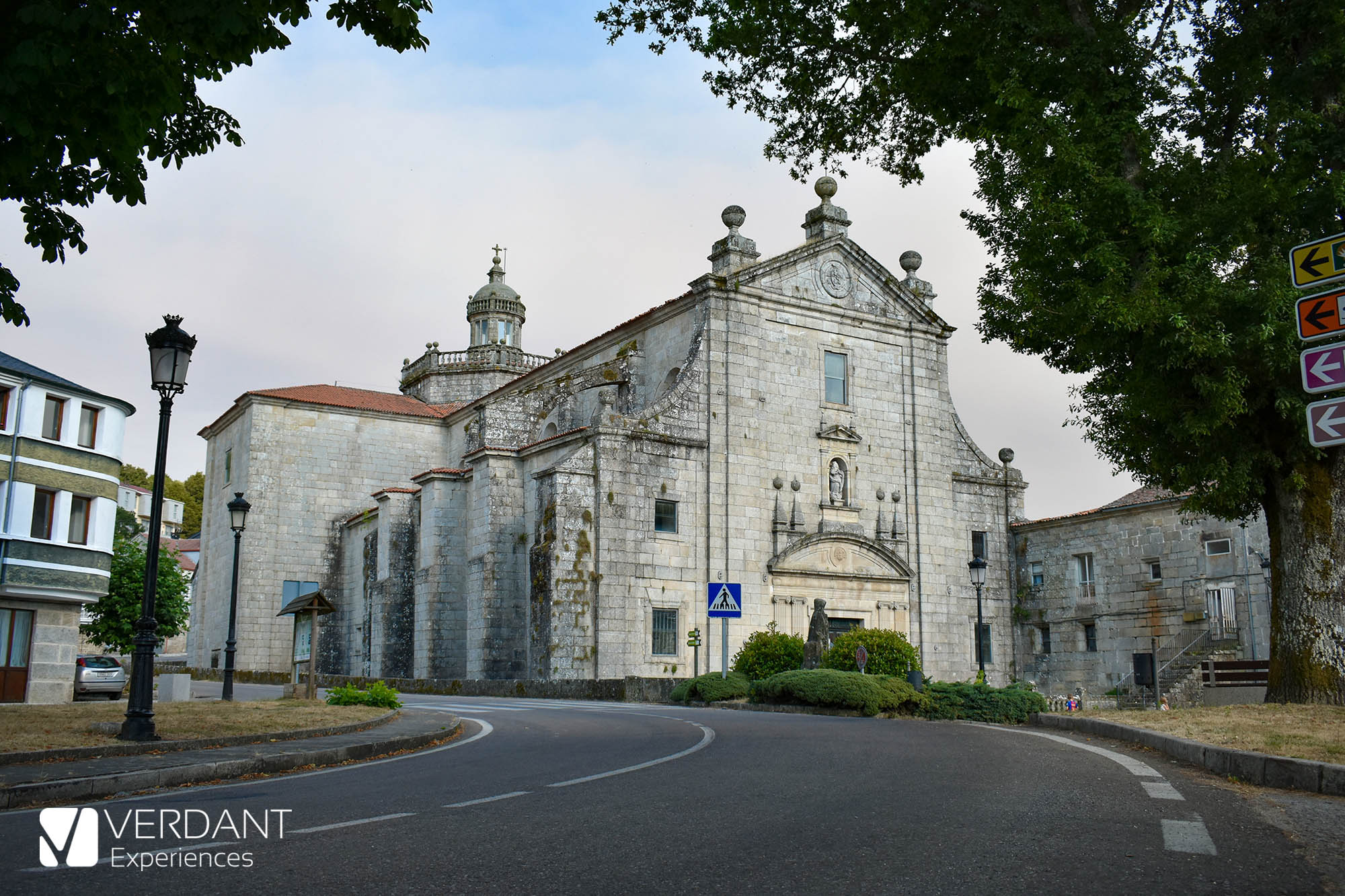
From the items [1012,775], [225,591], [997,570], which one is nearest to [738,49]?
[1012,775]

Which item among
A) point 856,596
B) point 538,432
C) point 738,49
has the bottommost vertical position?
point 856,596

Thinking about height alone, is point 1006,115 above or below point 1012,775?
above

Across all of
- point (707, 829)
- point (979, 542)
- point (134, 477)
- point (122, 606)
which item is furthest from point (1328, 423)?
point (134, 477)

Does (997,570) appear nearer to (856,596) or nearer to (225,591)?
(856,596)

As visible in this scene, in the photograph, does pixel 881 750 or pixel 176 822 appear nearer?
pixel 176 822

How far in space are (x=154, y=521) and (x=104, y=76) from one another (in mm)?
6312

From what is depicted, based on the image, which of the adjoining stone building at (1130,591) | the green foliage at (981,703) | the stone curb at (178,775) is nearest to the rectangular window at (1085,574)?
the adjoining stone building at (1130,591)

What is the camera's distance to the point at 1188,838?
604cm

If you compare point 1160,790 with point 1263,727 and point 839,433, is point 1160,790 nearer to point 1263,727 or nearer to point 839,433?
point 1263,727

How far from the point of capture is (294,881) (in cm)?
500

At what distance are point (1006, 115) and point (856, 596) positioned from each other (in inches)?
827

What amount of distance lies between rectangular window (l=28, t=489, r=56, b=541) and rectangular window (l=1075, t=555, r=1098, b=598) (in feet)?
96.7

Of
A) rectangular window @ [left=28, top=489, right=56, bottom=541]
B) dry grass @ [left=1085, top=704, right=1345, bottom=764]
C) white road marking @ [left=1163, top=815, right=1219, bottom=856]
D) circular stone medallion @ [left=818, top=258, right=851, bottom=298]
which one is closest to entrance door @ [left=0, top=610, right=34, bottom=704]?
rectangular window @ [left=28, top=489, right=56, bottom=541]

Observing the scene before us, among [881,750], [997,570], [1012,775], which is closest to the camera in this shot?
[1012,775]
